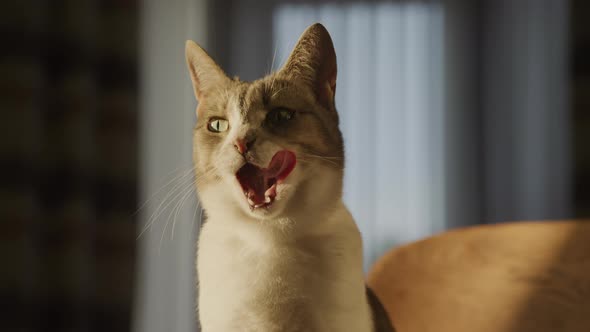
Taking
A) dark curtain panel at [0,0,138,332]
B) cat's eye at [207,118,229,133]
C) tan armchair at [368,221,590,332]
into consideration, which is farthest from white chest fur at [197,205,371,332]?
dark curtain panel at [0,0,138,332]

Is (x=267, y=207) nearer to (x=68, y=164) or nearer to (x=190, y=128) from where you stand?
(x=68, y=164)

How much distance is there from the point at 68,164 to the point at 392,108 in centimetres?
187

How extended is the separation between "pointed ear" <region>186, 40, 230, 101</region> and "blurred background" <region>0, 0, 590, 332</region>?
0.06m

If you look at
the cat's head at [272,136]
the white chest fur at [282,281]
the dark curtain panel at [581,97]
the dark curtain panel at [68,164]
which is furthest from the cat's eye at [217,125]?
the dark curtain panel at [581,97]

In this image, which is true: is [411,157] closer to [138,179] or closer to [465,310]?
[138,179]

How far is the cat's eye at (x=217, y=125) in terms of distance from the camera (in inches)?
23.9

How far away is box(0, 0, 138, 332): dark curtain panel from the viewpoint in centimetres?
143

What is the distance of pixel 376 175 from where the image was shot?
3002 millimetres

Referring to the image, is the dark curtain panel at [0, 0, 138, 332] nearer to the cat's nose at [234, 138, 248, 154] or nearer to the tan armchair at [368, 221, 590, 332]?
the tan armchair at [368, 221, 590, 332]

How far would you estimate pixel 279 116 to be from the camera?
0.59 m

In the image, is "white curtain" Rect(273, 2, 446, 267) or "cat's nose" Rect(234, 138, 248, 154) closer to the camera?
"cat's nose" Rect(234, 138, 248, 154)

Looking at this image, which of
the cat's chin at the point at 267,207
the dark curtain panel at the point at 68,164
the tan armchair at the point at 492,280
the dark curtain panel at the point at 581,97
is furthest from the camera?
the dark curtain panel at the point at 581,97

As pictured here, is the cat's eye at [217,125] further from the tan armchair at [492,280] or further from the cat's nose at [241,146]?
the tan armchair at [492,280]

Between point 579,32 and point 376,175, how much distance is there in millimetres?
1187
